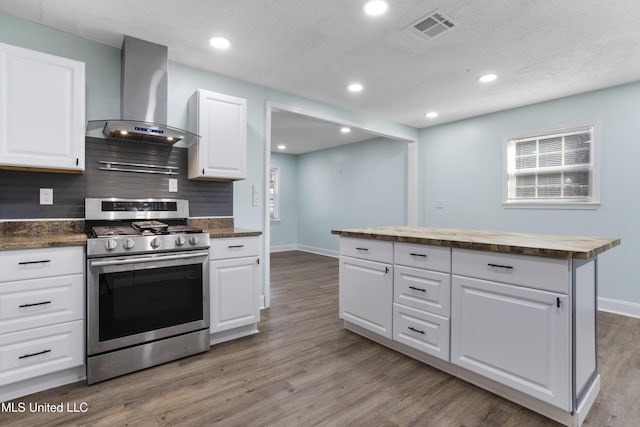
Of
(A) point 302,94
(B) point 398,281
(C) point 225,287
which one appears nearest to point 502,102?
(A) point 302,94

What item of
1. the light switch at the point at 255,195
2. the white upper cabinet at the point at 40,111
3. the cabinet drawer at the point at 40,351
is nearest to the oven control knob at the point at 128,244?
the cabinet drawer at the point at 40,351

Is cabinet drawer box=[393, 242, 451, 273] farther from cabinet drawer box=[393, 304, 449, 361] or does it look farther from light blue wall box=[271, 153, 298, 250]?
light blue wall box=[271, 153, 298, 250]

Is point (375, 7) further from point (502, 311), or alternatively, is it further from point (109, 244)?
point (109, 244)

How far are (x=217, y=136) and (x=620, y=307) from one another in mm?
4565

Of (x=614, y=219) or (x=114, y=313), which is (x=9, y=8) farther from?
(x=614, y=219)

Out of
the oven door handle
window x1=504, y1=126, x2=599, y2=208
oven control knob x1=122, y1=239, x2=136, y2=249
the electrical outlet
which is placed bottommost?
the oven door handle

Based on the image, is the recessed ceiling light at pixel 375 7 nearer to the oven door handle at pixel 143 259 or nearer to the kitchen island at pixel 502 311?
the kitchen island at pixel 502 311

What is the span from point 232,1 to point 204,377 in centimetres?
250

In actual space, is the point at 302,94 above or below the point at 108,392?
above

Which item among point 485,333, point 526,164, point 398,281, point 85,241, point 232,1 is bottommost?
point 485,333

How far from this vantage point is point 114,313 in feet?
7.06

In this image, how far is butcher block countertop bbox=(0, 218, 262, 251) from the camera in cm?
195

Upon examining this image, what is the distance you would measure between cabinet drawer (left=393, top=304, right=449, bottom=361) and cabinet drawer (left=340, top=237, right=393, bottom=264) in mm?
379

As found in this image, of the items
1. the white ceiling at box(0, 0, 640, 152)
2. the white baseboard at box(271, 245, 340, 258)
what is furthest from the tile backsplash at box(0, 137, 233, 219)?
the white baseboard at box(271, 245, 340, 258)
